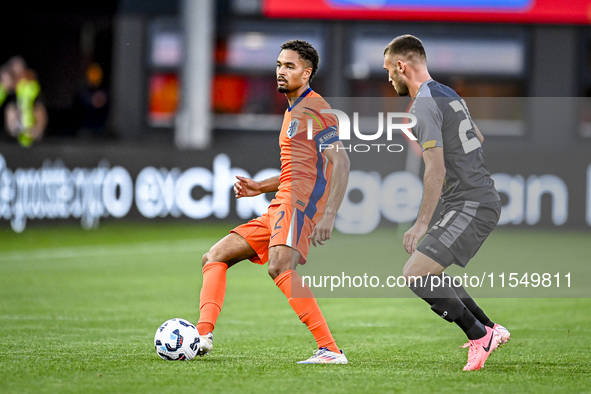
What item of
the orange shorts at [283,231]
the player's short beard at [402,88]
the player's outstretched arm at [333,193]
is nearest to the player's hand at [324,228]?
the player's outstretched arm at [333,193]

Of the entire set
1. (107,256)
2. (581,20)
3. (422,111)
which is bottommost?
(107,256)

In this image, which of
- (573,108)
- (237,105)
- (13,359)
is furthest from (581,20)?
(13,359)

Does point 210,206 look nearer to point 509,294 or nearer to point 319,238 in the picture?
point 509,294

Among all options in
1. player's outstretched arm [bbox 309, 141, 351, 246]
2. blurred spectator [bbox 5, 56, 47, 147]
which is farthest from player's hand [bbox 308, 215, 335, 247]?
blurred spectator [bbox 5, 56, 47, 147]

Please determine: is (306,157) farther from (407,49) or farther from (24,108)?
(24,108)

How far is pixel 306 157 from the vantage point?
5566 millimetres

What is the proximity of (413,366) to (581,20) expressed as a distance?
15019 mm

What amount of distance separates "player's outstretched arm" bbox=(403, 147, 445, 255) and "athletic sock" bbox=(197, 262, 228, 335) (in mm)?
1239

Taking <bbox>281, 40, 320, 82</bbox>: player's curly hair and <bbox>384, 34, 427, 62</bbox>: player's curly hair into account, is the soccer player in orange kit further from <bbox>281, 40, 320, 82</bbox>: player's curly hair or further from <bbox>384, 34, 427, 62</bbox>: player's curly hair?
<bbox>384, 34, 427, 62</bbox>: player's curly hair

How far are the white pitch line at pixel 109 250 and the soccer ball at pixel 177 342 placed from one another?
639cm

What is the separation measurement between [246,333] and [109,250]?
6.02m

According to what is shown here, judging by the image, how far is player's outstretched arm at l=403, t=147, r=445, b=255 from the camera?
505 cm

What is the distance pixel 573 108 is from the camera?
62.3 ft

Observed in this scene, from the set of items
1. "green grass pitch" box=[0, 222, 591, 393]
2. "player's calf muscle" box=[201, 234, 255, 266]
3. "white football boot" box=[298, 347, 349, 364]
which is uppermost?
"player's calf muscle" box=[201, 234, 255, 266]
